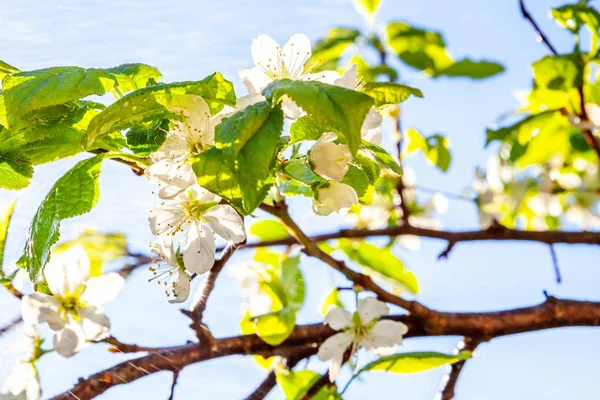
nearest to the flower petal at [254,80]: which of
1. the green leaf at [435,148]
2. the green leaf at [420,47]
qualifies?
the green leaf at [420,47]

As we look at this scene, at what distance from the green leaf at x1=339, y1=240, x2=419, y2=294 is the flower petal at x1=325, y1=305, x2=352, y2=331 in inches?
6.4

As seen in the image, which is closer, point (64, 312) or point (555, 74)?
point (64, 312)

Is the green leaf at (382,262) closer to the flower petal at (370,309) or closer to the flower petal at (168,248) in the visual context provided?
the flower petal at (370,309)

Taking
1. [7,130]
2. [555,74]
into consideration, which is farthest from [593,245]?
[7,130]

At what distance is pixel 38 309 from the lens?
1.87 ft

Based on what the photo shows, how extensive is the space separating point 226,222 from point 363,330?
381 millimetres

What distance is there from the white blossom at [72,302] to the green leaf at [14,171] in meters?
0.12

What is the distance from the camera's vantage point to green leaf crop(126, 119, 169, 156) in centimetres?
46

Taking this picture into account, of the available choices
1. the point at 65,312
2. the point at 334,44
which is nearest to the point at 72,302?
the point at 65,312

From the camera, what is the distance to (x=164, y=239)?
524 millimetres

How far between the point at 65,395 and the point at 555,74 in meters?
0.87

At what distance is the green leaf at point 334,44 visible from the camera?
1.20 meters

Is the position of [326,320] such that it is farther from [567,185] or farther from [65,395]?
[567,185]

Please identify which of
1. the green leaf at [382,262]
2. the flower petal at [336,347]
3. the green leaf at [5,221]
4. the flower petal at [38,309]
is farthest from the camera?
the green leaf at [382,262]
